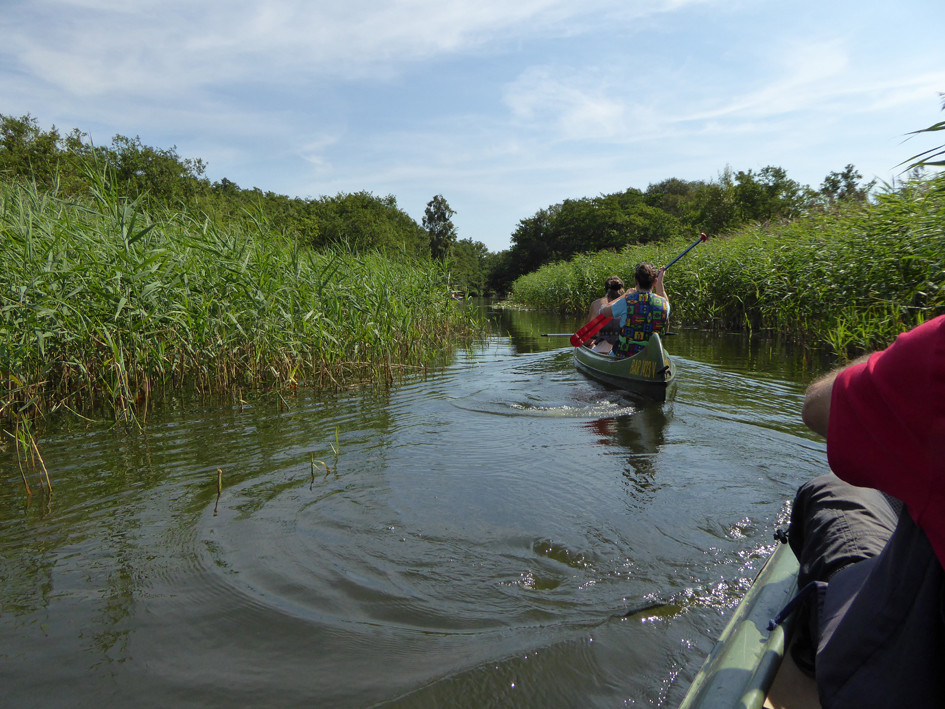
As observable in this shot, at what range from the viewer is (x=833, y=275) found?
8.24 m

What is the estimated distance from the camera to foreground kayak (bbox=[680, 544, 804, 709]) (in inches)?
53.6

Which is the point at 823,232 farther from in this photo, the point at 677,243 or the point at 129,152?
the point at 129,152

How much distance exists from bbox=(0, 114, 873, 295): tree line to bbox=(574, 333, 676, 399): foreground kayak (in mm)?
3879

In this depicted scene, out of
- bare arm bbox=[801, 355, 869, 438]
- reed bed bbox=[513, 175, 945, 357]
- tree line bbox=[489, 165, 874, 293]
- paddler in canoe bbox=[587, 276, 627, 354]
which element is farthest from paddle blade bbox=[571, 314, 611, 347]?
tree line bbox=[489, 165, 874, 293]

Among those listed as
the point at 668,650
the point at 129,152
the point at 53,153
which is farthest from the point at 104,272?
the point at 129,152

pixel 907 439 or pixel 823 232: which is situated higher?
pixel 823 232

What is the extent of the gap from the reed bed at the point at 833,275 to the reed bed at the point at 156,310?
6189 millimetres

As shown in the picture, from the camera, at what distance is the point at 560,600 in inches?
107

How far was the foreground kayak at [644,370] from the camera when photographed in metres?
6.30

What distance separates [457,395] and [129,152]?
28581mm

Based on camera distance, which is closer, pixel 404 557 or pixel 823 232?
pixel 404 557

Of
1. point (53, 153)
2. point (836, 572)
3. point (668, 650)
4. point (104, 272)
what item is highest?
point (53, 153)

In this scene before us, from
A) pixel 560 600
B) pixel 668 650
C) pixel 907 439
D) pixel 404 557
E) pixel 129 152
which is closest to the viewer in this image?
pixel 907 439

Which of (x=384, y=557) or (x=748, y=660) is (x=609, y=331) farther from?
(x=748, y=660)
